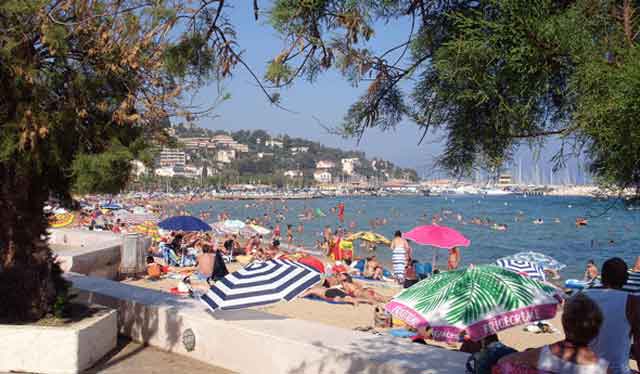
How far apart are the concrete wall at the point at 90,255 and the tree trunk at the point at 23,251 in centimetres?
220

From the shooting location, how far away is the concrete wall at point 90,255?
9750 millimetres

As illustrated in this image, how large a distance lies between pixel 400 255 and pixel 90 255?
22.7 ft

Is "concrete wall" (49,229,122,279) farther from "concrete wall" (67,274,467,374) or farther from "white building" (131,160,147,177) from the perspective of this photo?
"white building" (131,160,147,177)

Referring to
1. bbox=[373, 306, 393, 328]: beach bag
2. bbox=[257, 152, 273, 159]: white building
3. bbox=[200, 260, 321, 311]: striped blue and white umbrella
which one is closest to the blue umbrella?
bbox=[373, 306, 393, 328]: beach bag

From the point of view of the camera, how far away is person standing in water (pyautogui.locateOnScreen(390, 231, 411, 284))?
14055 mm

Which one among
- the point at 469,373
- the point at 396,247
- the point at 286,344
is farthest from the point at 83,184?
the point at 396,247

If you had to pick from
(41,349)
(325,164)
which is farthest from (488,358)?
(325,164)

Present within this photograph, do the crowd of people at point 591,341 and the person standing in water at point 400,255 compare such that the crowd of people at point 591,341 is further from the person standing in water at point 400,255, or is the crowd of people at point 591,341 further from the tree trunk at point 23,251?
the person standing in water at point 400,255

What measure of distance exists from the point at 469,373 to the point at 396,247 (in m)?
10.6

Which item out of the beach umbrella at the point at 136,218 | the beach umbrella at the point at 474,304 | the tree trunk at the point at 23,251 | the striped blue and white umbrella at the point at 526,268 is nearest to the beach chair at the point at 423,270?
the striped blue and white umbrella at the point at 526,268

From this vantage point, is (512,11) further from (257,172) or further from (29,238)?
(257,172)

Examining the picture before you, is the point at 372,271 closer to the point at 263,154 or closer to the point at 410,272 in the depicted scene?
the point at 410,272

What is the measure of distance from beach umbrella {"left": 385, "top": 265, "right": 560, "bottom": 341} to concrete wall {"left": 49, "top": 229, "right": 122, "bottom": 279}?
Result: 5.51 m

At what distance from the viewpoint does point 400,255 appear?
14258mm
